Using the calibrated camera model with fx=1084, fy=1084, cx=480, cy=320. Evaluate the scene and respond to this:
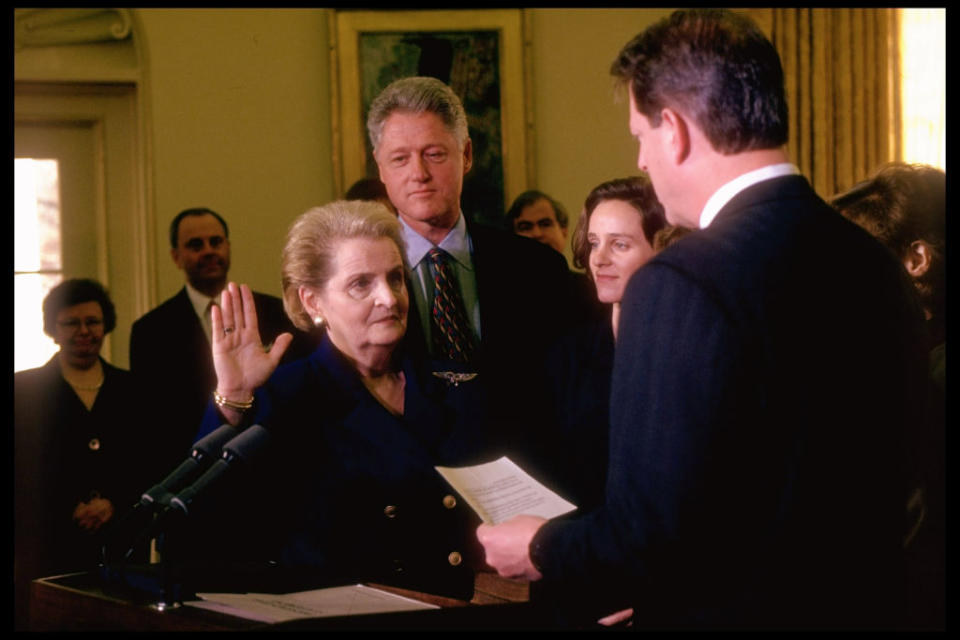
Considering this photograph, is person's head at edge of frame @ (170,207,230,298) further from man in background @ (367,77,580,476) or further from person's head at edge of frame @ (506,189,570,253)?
man in background @ (367,77,580,476)

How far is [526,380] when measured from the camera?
2.80m

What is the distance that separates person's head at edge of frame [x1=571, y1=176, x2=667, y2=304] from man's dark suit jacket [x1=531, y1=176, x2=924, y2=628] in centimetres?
126

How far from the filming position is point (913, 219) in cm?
226

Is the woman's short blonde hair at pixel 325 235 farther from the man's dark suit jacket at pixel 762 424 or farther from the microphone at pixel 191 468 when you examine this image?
the man's dark suit jacket at pixel 762 424

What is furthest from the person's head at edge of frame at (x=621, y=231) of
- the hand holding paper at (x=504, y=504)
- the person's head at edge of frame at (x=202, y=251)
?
the person's head at edge of frame at (x=202, y=251)

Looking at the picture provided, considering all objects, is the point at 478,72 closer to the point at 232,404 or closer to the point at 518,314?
the point at 518,314

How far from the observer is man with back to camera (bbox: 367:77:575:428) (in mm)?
2920

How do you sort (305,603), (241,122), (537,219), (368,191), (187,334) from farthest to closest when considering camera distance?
(241,122) → (537,219) → (187,334) → (368,191) → (305,603)

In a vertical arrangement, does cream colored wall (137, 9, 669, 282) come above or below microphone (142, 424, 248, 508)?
above

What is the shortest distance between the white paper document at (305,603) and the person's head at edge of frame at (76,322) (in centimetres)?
270

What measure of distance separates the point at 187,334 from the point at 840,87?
12.8 ft

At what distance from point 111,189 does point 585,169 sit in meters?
2.57

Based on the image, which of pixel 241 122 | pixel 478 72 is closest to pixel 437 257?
pixel 241 122

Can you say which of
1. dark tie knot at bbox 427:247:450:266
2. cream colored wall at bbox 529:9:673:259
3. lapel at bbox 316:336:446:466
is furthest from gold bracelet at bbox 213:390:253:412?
cream colored wall at bbox 529:9:673:259
